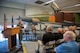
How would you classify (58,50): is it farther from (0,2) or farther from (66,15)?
(0,2)

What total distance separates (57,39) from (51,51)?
38 cm

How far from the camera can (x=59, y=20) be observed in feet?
15.5

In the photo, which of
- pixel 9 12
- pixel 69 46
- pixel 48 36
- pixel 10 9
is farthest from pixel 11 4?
pixel 69 46

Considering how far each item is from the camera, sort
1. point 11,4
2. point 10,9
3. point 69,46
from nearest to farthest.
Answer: point 69,46, point 11,4, point 10,9

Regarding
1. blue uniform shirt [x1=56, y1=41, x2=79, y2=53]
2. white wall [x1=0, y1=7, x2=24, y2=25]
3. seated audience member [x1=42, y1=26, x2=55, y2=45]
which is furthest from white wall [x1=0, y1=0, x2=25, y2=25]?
blue uniform shirt [x1=56, y1=41, x2=79, y2=53]

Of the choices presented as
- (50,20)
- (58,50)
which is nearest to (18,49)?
(50,20)

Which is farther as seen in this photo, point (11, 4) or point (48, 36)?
point (11, 4)

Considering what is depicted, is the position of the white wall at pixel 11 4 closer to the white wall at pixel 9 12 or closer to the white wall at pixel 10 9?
the white wall at pixel 10 9

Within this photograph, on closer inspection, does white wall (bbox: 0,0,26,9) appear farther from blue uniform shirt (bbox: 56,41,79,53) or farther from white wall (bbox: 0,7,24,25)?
blue uniform shirt (bbox: 56,41,79,53)

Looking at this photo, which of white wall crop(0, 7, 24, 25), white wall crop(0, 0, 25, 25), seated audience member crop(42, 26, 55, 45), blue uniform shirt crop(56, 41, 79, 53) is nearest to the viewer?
blue uniform shirt crop(56, 41, 79, 53)

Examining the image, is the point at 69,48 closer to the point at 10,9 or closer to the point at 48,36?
the point at 48,36

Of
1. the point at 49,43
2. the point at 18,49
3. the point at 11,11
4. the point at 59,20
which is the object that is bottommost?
the point at 18,49

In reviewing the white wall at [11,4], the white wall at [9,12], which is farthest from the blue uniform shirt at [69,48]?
the white wall at [11,4]

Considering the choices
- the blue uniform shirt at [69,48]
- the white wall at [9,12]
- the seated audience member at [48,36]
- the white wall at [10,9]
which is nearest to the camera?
the blue uniform shirt at [69,48]
